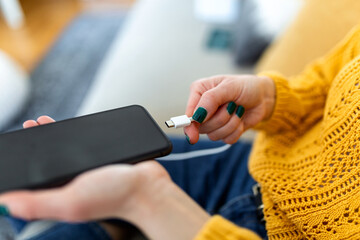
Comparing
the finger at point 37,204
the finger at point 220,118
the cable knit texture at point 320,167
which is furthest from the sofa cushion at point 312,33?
the finger at point 37,204

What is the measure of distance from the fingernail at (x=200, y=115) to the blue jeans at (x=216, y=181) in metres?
0.07

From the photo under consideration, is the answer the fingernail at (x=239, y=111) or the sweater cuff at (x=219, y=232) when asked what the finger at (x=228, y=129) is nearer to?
the fingernail at (x=239, y=111)

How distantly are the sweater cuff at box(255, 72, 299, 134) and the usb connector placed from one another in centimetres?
18

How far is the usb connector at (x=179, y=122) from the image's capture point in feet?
1.37

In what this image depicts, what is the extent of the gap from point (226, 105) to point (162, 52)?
522mm

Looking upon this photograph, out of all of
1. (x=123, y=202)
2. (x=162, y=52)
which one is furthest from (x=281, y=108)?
(x=162, y=52)

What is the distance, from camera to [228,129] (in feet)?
1.55

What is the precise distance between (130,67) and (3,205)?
624mm

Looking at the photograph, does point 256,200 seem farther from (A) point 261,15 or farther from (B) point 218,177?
(A) point 261,15

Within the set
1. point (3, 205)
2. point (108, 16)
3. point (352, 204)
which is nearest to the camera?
point (3, 205)

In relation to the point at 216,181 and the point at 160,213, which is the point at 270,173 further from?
the point at 160,213

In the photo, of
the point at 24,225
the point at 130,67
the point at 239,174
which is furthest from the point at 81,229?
the point at 130,67

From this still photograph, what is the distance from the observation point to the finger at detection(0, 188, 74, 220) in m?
0.26

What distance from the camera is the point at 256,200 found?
51 cm
